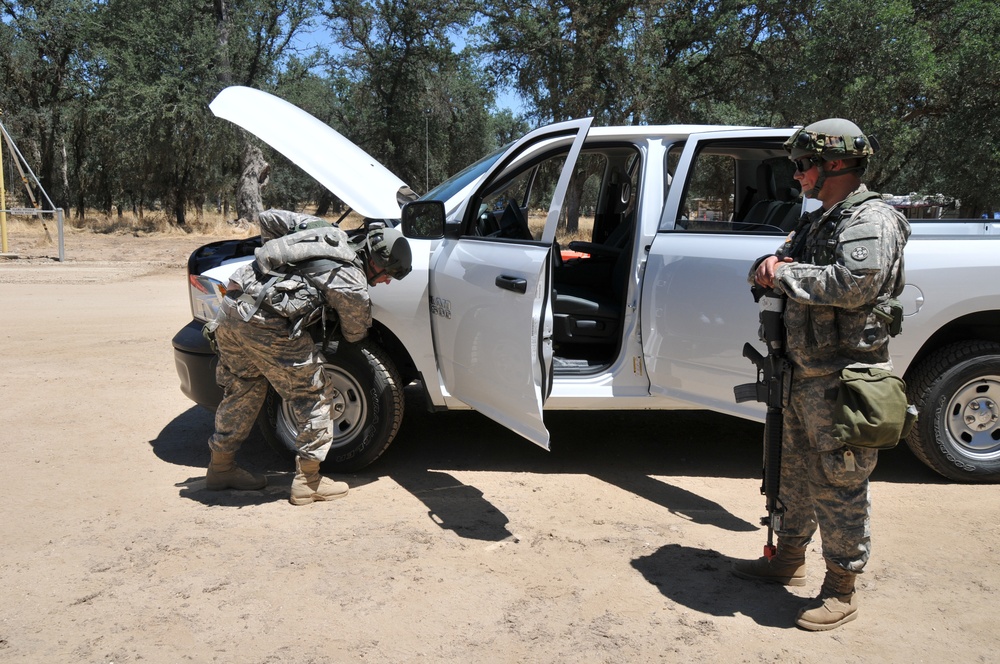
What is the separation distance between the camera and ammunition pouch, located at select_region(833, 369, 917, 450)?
299 cm

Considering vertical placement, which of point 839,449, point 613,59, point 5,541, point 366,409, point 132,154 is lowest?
point 5,541

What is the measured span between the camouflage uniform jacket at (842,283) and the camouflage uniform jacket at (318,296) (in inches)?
81.7

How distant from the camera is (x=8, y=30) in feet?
98.6

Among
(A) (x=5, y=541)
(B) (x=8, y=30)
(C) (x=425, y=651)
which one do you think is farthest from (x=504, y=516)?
(B) (x=8, y=30)

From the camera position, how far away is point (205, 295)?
4.96 meters

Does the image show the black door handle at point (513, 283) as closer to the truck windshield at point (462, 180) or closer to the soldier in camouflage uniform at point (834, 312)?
the truck windshield at point (462, 180)

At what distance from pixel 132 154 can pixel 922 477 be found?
2934 centimetres

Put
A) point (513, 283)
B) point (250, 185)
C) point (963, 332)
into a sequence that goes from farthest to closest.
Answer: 1. point (250, 185)
2. point (963, 332)
3. point (513, 283)

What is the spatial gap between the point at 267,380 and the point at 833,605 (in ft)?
9.64

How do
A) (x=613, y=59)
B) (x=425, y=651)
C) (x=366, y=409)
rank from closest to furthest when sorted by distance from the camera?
(x=425, y=651) < (x=366, y=409) < (x=613, y=59)

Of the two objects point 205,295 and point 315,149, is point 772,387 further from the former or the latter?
point 205,295

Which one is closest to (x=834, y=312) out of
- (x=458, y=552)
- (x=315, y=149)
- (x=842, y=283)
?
(x=842, y=283)

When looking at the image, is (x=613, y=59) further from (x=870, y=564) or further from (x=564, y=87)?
(x=870, y=564)

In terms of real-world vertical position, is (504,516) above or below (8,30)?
below
